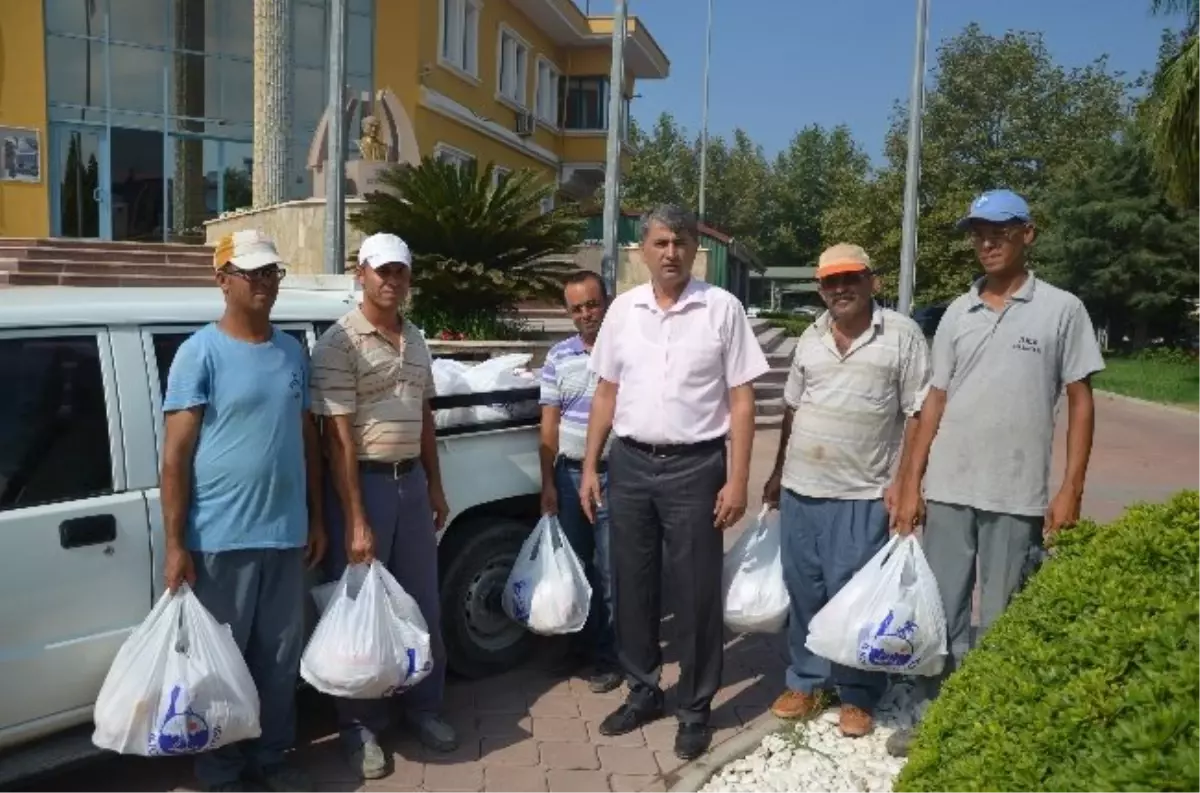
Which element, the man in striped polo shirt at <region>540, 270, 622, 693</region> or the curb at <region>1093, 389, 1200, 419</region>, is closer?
the man in striped polo shirt at <region>540, 270, 622, 693</region>

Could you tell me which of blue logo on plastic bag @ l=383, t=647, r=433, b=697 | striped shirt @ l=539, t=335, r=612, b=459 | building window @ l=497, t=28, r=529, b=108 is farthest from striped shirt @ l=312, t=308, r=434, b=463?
building window @ l=497, t=28, r=529, b=108

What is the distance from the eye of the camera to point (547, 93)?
29.3m

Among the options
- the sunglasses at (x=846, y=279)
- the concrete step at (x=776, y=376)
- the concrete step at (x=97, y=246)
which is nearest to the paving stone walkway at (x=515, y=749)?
the sunglasses at (x=846, y=279)

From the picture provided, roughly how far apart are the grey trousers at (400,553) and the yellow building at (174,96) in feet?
52.7

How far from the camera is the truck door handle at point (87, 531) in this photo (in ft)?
10.3

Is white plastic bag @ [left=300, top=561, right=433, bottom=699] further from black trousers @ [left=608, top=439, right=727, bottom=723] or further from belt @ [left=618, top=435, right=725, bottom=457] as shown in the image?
belt @ [left=618, top=435, right=725, bottom=457]

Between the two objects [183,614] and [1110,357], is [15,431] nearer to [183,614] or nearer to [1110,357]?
[183,614]

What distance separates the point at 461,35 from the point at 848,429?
2095cm

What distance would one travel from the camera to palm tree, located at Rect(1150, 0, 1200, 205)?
14.9 metres

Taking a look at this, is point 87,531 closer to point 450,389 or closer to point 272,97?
point 450,389

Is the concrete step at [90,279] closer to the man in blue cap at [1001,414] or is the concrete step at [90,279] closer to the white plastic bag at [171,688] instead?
the white plastic bag at [171,688]

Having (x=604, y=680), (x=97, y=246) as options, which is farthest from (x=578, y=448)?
(x=97, y=246)

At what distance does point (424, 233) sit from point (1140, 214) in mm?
27390

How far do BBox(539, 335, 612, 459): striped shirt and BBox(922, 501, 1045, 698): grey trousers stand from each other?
1.45 meters
